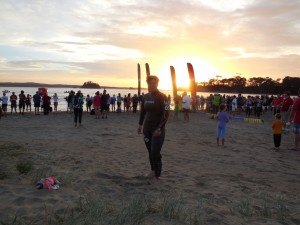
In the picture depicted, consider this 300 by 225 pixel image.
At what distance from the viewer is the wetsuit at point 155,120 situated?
6005 mm

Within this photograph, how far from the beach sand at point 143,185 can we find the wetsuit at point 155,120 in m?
0.56

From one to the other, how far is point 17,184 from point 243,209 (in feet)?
11.8

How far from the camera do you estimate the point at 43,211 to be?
4.24 m

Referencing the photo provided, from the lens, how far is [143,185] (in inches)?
229

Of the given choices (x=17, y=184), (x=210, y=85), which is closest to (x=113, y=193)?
(x=17, y=184)

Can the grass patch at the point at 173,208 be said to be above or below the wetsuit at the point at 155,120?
below

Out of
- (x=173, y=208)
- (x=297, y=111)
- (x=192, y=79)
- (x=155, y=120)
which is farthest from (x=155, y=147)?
(x=192, y=79)

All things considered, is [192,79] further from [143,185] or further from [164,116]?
[143,185]

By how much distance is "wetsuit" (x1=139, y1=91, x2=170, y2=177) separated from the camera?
236 inches

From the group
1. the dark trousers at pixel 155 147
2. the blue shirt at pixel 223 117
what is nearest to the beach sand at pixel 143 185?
the dark trousers at pixel 155 147

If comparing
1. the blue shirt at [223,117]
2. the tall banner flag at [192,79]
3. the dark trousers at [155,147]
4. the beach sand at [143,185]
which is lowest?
the beach sand at [143,185]

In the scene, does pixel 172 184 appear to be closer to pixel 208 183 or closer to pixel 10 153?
pixel 208 183

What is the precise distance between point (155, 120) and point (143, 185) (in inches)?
47.4

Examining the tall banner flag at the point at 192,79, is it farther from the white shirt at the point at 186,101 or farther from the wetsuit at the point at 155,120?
the wetsuit at the point at 155,120
